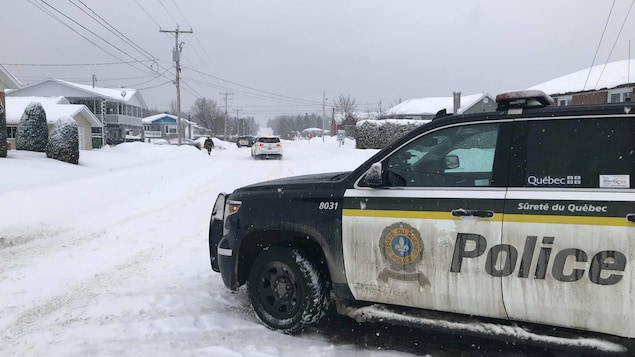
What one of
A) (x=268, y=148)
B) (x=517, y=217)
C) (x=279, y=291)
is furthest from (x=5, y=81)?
(x=517, y=217)

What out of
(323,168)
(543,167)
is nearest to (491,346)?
(543,167)

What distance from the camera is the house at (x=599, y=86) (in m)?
29.6

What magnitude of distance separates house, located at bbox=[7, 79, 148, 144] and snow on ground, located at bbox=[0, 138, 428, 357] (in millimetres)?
48771

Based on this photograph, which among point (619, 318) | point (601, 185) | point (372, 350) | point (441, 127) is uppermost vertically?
point (441, 127)

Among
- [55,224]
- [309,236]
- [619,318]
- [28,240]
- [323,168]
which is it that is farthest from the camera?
[323,168]

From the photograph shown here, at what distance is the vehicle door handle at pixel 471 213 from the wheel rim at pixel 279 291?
61.9 inches

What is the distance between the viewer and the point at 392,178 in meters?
3.79

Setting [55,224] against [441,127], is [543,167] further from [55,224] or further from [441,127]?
[55,224]

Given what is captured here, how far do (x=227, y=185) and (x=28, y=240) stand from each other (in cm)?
797

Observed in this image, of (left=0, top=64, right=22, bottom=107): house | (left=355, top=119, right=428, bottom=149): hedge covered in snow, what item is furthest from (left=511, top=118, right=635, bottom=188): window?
(left=355, top=119, right=428, bottom=149): hedge covered in snow

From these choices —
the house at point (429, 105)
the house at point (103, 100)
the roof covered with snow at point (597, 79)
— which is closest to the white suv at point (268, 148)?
the roof covered with snow at point (597, 79)

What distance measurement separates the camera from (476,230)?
336 centimetres

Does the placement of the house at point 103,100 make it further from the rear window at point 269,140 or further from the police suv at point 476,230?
the police suv at point 476,230

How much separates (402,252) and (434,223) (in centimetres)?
35
